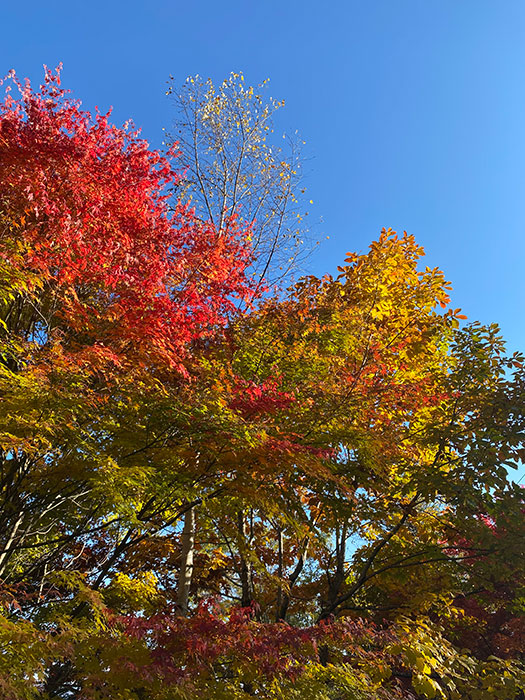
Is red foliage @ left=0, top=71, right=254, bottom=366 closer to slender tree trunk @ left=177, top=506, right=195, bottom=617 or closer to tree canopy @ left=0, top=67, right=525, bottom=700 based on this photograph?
tree canopy @ left=0, top=67, right=525, bottom=700

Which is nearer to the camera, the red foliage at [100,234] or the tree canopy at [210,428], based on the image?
the tree canopy at [210,428]

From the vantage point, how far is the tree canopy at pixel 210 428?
4375 mm

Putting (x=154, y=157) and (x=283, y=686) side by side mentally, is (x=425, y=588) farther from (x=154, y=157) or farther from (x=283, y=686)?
(x=154, y=157)

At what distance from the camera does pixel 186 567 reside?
698 cm

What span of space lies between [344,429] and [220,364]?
6.56ft

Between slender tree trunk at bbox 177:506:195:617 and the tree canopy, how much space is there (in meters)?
0.03

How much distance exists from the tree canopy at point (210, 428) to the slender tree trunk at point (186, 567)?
1.3 inches

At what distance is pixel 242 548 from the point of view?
24.7ft

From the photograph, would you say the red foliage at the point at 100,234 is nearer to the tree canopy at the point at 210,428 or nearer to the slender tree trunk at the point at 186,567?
the tree canopy at the point at 210,428

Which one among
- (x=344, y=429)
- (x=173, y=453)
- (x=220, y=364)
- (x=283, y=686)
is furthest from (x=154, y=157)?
(x=283, y=686)

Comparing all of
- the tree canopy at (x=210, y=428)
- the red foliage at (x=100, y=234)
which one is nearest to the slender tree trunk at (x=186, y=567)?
the tree canopy at (x=210, y=428)

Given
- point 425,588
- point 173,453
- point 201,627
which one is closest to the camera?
point 201,627

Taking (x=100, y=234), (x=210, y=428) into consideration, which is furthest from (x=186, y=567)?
(x=100, y=234)

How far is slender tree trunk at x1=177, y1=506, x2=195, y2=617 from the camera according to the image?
664 centimetres
